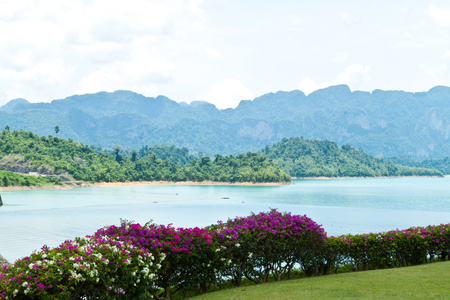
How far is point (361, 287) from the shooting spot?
9336 millimetres

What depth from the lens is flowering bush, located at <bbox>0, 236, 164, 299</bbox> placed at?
6652mm

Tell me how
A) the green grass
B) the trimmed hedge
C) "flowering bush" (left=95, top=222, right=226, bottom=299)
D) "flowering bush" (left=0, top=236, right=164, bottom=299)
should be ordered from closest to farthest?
1. "flowering bush" (left=0, top=236, right=164, bottom=299)
2. the trimmed hedge
3. the green grass
4. "flowering bush" (left=95, top=222, right=226, bottom=299)

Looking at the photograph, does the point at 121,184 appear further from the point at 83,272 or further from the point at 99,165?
the point at 83,272

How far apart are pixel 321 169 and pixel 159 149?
209ft

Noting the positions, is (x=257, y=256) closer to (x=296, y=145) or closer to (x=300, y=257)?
(x=300, y=257)

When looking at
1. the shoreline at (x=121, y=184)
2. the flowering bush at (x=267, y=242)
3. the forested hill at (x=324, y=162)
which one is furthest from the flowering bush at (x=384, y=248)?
the forested hill at (x=324, y=162)

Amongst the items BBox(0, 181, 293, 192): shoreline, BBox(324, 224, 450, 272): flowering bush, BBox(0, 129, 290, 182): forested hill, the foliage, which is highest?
BBox(0, 129, 290, 182): forested hill

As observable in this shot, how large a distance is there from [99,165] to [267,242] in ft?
362

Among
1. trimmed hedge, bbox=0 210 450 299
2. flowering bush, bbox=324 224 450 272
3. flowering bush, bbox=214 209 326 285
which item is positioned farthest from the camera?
flowering bush, bbox=324 224 450 272

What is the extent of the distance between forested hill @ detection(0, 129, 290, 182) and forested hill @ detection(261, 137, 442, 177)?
144 feet

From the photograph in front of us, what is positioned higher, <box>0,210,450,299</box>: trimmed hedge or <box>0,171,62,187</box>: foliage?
<box>0,210,450,299</box>: trimmed hedge

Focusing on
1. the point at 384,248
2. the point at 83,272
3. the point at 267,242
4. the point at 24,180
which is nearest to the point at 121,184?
the point at 24,180

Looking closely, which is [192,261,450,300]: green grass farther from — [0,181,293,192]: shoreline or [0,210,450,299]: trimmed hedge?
[0,181,293,192]: shoreline

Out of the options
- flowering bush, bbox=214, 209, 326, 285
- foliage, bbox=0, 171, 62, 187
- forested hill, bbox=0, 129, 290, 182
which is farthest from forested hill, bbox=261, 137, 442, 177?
flowering bush, bbox=214, 209, 326, 285
